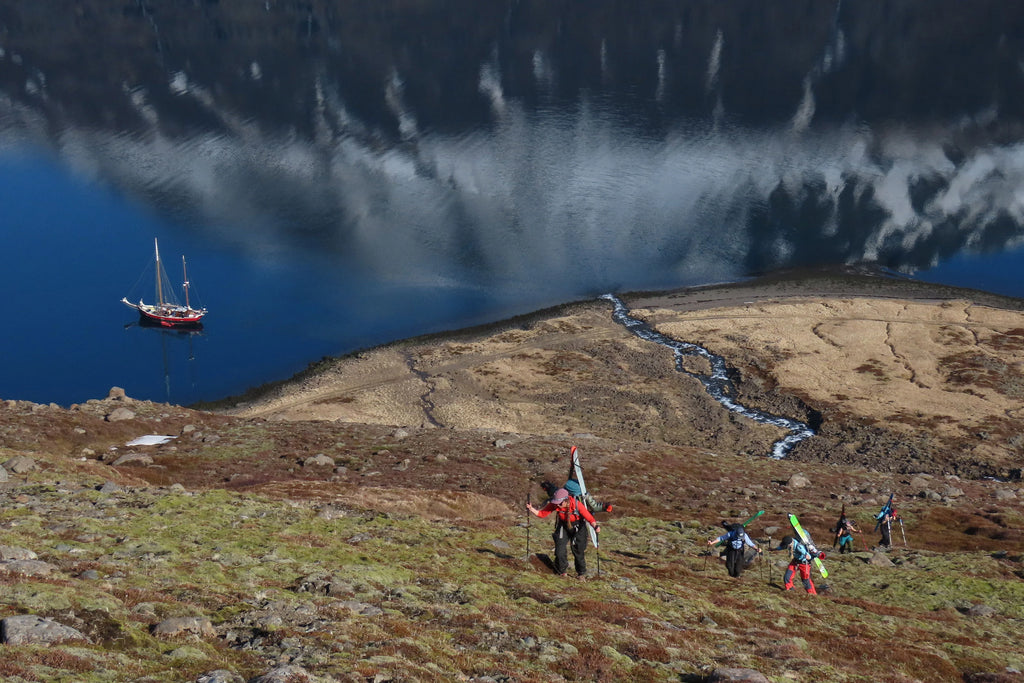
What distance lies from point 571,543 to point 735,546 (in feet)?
25.0

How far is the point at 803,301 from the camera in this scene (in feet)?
382

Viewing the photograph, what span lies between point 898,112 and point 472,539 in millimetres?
172768

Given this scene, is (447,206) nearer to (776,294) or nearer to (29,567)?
(776,294)

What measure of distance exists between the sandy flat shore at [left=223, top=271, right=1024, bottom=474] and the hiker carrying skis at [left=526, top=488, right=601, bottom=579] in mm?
54329

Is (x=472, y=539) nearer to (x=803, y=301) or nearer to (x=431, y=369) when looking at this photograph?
(x=431, y=369)

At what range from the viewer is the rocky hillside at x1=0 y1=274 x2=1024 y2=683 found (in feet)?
65.7

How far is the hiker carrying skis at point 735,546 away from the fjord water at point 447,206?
78080 millimetres

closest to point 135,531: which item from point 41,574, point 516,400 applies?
point 41,574

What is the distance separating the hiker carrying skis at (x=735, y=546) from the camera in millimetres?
33594

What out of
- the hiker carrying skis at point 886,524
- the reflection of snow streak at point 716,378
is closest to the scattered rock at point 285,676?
the hiker carrying skis at point 886,524

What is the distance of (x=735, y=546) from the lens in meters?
33.8

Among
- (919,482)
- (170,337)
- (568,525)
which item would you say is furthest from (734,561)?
(170,337)

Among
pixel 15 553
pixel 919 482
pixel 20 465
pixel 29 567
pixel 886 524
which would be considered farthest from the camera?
pixel 919 482

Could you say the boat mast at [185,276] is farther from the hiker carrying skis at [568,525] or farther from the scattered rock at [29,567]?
the scattered rock at [29,567]
